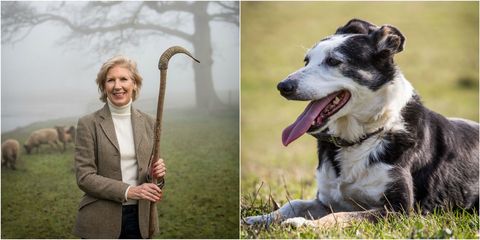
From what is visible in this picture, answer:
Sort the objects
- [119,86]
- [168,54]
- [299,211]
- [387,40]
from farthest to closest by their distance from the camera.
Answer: [168,54]
[119,86]
[299,211]
[387,40]

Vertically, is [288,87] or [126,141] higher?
[288,87]

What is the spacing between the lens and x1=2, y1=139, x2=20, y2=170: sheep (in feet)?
14.2

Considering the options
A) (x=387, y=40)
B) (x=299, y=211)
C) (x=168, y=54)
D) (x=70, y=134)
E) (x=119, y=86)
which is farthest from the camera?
(x=70, y=134)

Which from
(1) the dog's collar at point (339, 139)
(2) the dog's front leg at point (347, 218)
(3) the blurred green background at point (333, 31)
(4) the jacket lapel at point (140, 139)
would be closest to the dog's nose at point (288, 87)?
(1) the dog's collar at point (339, 139)

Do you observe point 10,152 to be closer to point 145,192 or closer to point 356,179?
point 145,192

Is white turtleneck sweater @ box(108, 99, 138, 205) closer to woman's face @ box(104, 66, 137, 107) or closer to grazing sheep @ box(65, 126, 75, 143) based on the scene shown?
woman's face @ box(104, 66, 137, 107)

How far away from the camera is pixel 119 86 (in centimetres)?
392

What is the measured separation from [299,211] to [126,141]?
106 centimetres

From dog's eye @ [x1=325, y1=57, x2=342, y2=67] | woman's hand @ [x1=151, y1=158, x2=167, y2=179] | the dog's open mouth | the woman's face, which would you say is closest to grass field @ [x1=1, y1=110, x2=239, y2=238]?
woman's hand @ [x1=151, y1=158, x2=167, y2=179]

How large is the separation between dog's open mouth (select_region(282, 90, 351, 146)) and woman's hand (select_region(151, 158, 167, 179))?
2.68 feet

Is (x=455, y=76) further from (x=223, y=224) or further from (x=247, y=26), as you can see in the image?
(x=223, y=224)

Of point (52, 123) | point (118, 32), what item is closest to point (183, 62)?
point (118, 32)

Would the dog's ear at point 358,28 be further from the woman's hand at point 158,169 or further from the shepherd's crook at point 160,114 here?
the woman's hand at point 158,169

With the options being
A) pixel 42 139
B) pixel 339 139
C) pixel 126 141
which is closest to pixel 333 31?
pixel 339 139
